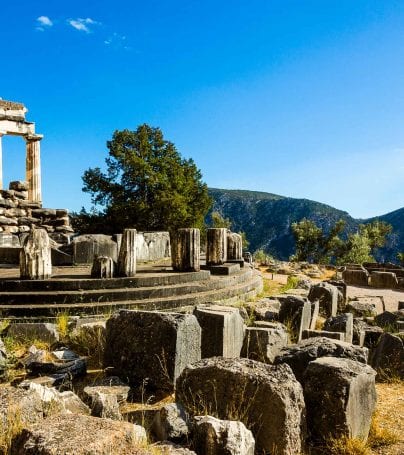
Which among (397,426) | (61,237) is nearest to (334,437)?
(397,426)

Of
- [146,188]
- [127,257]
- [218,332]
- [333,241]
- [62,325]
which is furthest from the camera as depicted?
[333,241]

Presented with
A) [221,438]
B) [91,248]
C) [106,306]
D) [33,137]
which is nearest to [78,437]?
[221,438]

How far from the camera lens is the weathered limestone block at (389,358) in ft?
17.6

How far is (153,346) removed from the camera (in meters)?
4.48

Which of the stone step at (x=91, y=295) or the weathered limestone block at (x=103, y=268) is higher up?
the weathered limestone block at (x=103, y=268)

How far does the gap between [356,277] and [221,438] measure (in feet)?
46.0

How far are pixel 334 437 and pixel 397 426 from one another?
91cm

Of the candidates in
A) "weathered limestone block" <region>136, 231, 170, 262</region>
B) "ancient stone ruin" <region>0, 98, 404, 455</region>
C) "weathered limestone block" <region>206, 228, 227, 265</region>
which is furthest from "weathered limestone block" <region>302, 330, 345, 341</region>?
"weathered limestone block" <region>136, 231, 170, 262</region>

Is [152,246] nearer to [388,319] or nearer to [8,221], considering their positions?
[8,221]

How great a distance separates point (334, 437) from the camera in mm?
3453

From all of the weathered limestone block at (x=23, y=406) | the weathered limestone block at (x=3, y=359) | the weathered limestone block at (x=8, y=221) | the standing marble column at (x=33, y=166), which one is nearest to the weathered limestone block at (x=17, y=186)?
the standing marble column at (x=33, y=166)

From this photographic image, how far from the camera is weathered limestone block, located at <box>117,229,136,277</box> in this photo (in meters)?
8.08

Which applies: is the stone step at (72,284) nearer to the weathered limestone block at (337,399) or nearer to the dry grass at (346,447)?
the weathered limestone block at (337,399)

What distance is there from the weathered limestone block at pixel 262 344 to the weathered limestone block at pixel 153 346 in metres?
0.79
